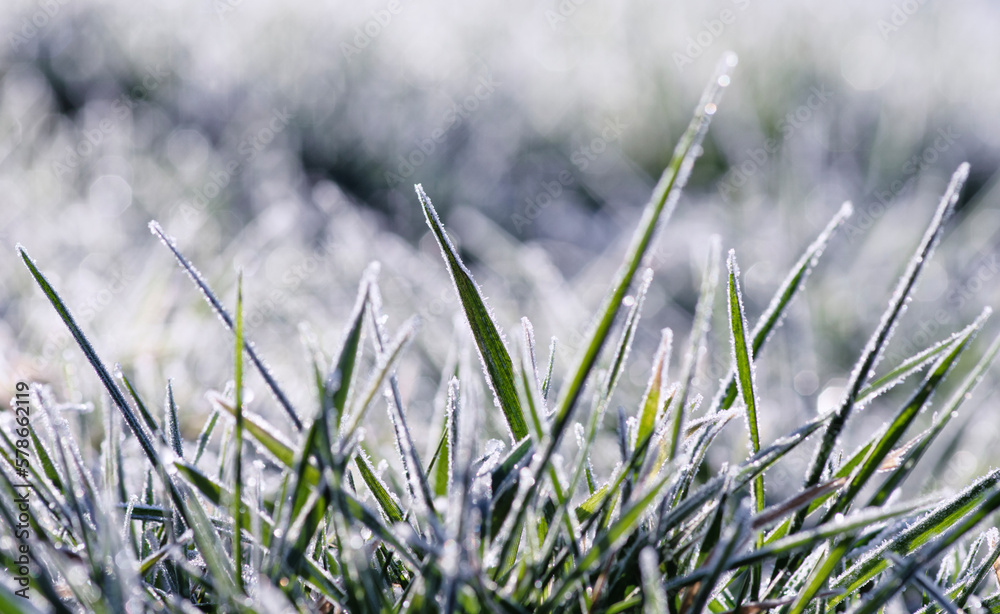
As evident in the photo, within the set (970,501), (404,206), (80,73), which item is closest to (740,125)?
(404,206)

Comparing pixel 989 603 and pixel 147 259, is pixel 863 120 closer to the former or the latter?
pixel 147 259
